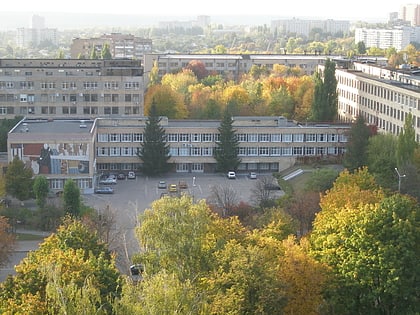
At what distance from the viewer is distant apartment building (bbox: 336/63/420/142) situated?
47688 mm

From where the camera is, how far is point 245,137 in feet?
160

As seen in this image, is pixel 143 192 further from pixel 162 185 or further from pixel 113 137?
pixel 113 137

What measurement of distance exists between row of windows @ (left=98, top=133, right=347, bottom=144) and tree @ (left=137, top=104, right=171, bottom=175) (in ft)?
4.51

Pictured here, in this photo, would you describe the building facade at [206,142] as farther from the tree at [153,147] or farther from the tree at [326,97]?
the tree at [326,97]

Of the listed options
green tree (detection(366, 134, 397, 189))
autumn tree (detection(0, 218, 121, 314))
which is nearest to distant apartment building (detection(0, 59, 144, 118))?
green tree (detection(366, 134, 397, 189))

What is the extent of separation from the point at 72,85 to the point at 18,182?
18.6m

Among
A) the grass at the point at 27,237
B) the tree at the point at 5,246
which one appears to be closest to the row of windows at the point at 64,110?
the grass at the point at 27,237

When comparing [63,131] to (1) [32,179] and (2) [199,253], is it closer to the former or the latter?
(1) [32,179]

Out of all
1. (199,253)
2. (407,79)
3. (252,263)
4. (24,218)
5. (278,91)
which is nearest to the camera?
(252,263)

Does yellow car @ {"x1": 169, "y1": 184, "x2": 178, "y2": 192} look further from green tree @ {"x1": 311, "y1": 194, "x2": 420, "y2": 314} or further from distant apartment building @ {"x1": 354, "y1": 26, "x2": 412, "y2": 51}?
distant apartment building @ {"x1": 354, "y1": 26, "x2": 412, "y2": 51}

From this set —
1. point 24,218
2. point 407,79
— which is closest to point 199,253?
point 24,218

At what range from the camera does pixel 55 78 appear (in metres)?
56.6

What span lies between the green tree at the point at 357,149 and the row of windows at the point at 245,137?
4360mm

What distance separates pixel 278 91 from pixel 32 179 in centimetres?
2782
